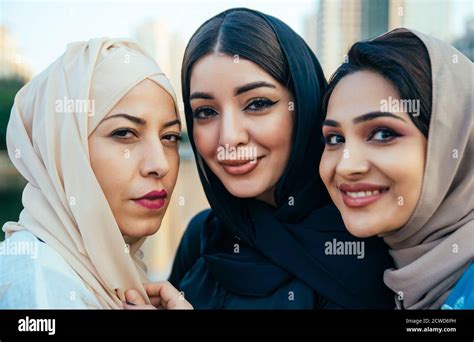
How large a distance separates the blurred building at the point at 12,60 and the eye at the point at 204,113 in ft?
2.36

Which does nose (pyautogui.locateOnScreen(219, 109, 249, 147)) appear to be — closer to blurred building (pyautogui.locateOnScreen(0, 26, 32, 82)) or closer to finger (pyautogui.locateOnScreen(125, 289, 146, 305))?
finger (pyautogui.locateOnScreen(125, 289, 146, 305))

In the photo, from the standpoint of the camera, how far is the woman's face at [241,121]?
2.29m

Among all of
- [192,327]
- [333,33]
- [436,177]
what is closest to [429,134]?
[436,177]

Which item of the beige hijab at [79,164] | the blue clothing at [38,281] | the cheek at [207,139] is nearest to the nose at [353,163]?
the cheek at [207,139]

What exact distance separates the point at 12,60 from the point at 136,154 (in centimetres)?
71

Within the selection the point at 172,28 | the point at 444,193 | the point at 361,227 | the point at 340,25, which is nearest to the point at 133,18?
the point at 172,28

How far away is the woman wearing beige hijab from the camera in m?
2.12

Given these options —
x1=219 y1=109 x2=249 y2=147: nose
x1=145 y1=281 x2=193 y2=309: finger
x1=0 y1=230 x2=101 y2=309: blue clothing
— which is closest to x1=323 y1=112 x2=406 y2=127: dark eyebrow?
x1=219 y1=109 x2=249 y2=147: nose

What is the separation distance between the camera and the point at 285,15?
96.4 inches

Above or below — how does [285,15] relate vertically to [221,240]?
above

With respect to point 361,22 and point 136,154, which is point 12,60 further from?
point 361,22

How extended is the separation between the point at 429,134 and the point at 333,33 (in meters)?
0.62

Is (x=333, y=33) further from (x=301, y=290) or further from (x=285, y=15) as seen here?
(x=301, y=290)

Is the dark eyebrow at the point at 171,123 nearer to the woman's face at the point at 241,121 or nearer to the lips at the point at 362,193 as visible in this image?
the woman's face at the point at 241,121
